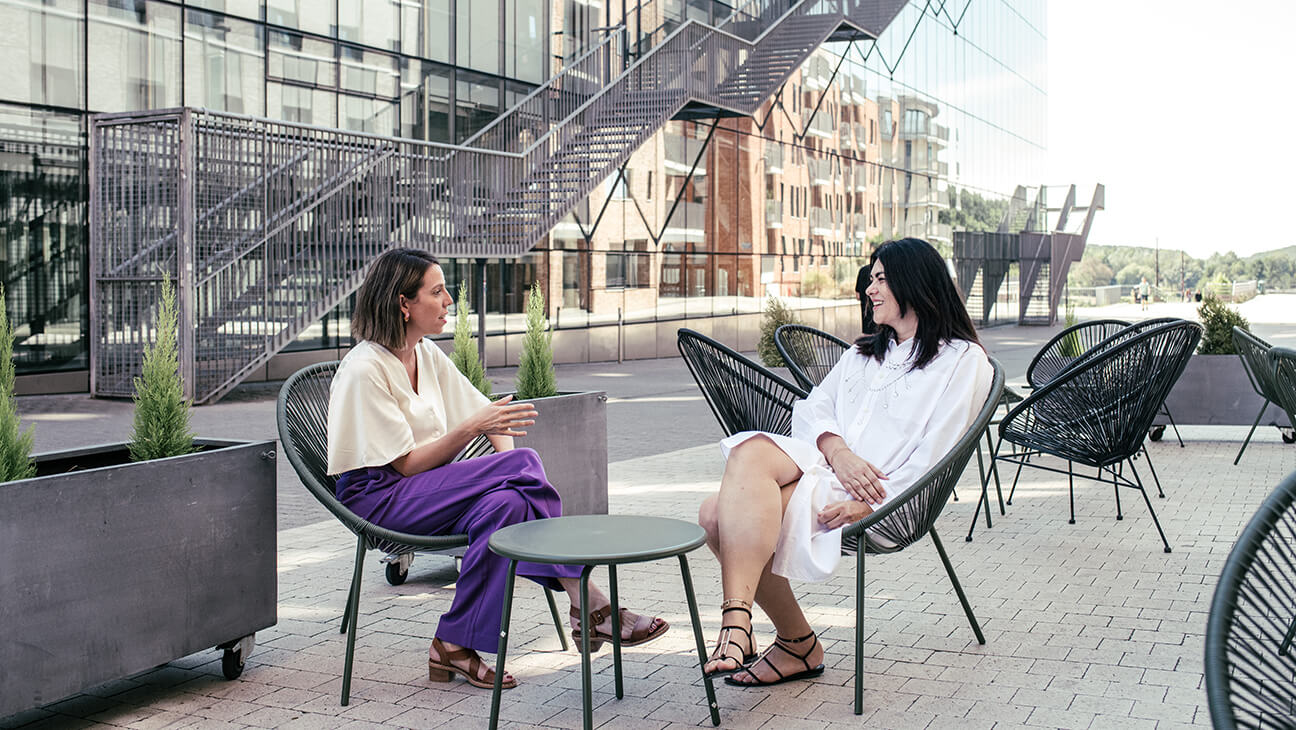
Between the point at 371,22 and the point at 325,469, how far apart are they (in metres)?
15.2

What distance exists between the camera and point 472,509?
413 cm

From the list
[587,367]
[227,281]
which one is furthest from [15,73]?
[587,367]

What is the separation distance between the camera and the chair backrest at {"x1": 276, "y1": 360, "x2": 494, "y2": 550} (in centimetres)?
415

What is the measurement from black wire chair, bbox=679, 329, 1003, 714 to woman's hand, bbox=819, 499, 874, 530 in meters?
0.07

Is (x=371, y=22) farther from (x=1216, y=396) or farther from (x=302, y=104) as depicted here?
(x=1216, y=396)

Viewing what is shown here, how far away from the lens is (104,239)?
1406cm

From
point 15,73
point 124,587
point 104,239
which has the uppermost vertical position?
point 15,73

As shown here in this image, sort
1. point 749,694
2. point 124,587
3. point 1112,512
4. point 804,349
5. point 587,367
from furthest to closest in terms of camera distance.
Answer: point 587,367 < point 804,349 < point 1112,512 < point 749,694 < point 124,587

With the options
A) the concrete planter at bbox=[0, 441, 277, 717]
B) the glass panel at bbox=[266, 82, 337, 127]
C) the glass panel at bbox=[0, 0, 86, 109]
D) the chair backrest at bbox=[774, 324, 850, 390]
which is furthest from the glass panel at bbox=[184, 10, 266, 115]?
the concrete planter at bbox=[0, 441, 277, 717]

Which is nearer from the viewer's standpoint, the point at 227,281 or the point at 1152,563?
the point at 1152,563

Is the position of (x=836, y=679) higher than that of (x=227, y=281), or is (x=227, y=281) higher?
(x=227, y=281)

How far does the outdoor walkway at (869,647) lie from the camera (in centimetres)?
385

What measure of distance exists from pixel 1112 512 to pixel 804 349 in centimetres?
223

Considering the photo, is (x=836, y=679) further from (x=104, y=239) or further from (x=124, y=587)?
(x=104, y=239)
